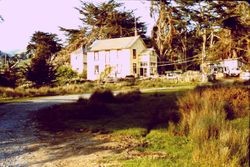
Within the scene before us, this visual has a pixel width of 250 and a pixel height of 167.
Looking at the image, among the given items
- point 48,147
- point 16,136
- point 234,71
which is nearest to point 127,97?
point 16,136

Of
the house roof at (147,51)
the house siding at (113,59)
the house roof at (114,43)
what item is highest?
the house roof at (114,43)

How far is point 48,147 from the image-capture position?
8070mm

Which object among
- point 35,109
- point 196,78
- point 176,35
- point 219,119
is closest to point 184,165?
point 219,119

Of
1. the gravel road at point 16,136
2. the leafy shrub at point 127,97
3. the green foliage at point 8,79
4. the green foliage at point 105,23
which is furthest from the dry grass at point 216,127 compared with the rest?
the green foliage at point 105,23

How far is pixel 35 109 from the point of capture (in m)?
14.3

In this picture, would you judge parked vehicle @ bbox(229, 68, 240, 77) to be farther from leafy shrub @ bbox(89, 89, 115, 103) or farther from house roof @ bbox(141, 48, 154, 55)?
leafy shrub @ bbox(89, 89, 115, 103)

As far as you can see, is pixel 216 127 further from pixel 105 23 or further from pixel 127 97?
pixel 105 23

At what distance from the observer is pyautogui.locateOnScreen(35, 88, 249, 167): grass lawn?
7102 millimetres

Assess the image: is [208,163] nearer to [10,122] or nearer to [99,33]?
[10,122]

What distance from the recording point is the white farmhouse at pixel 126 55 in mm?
46844

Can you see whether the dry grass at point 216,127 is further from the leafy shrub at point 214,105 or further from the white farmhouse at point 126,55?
the white farmhouse at point 126,55

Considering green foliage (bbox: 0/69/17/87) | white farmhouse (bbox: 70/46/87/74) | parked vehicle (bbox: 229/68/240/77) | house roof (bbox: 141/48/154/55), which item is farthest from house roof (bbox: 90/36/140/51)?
green foliage (bbox: 0/69/17/87)

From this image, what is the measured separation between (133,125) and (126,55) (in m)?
37.8

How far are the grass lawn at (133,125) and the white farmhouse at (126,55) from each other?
30.8 metres
